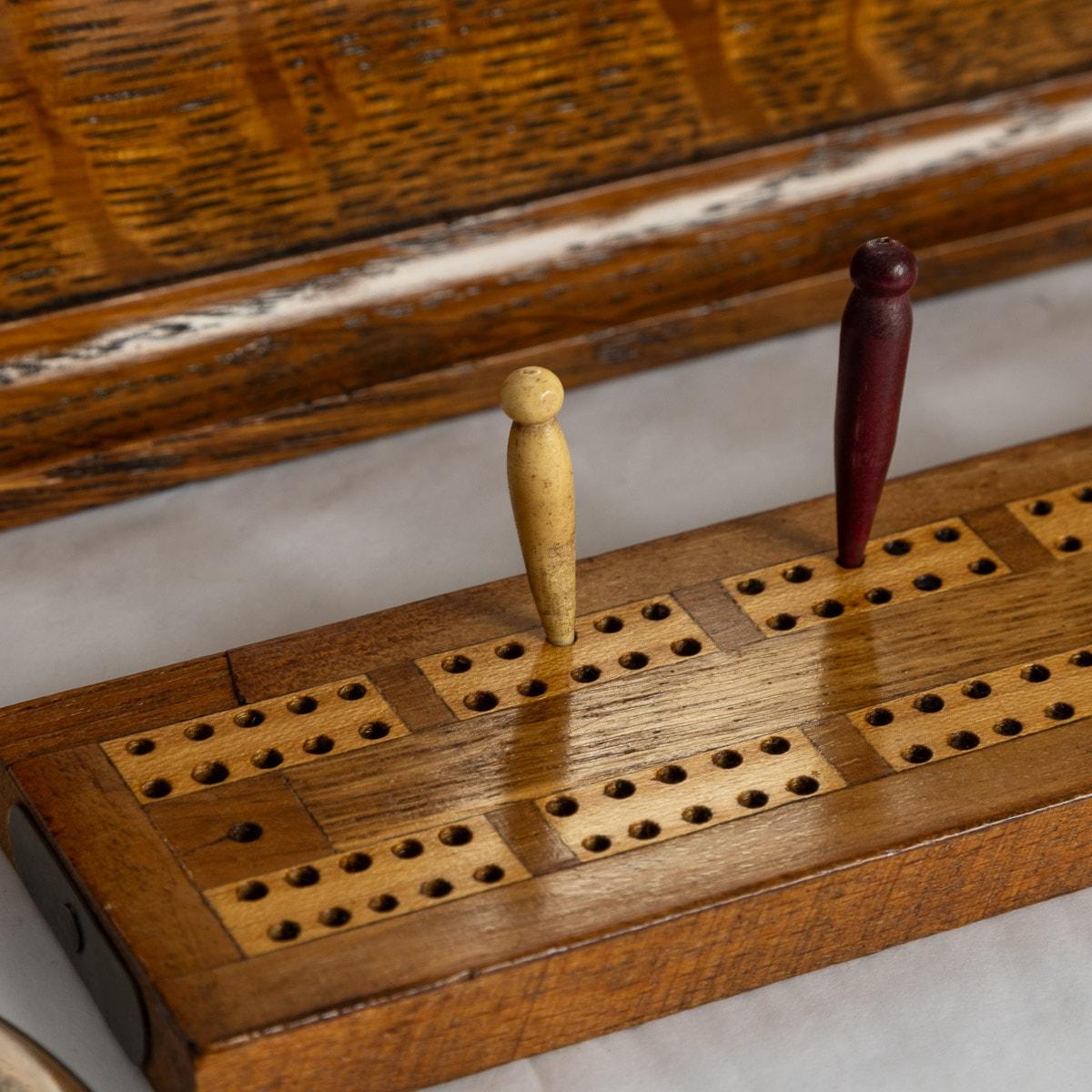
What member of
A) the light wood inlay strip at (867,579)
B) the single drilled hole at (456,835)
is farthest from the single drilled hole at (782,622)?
the single drilled hole at (456,835)

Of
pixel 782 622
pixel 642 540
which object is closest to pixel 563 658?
pixel 782 622

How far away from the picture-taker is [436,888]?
2.84 ft

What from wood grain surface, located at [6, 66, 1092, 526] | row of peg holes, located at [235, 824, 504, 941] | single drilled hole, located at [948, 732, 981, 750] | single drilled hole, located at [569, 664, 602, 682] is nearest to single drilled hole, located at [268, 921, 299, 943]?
row of peg holes, located at [235, 824, 504, 941]

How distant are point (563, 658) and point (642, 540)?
0.22 meters

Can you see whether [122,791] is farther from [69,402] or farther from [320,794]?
[69,402]

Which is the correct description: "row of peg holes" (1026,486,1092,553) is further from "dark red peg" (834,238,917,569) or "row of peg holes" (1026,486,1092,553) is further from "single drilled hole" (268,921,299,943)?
"single drilled hole" (268,921,299,943)

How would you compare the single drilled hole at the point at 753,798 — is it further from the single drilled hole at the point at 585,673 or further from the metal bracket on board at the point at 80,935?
the metal bracket on board at the point at 80,935

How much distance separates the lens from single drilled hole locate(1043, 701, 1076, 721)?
0.94m

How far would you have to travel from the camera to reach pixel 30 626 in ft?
3.76

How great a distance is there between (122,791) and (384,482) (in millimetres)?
385

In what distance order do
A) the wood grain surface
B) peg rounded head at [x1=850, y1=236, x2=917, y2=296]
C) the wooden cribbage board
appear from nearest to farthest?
1. the wooden cribbage board
2. peg rounded head at [x1=850, y1=236, x2=917, y2=296]
3. the wood grain surface

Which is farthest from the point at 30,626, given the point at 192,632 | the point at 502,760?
the point at 502,760

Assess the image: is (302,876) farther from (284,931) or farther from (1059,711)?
(1059,711)

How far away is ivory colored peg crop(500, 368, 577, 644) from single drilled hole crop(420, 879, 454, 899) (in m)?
0.17
